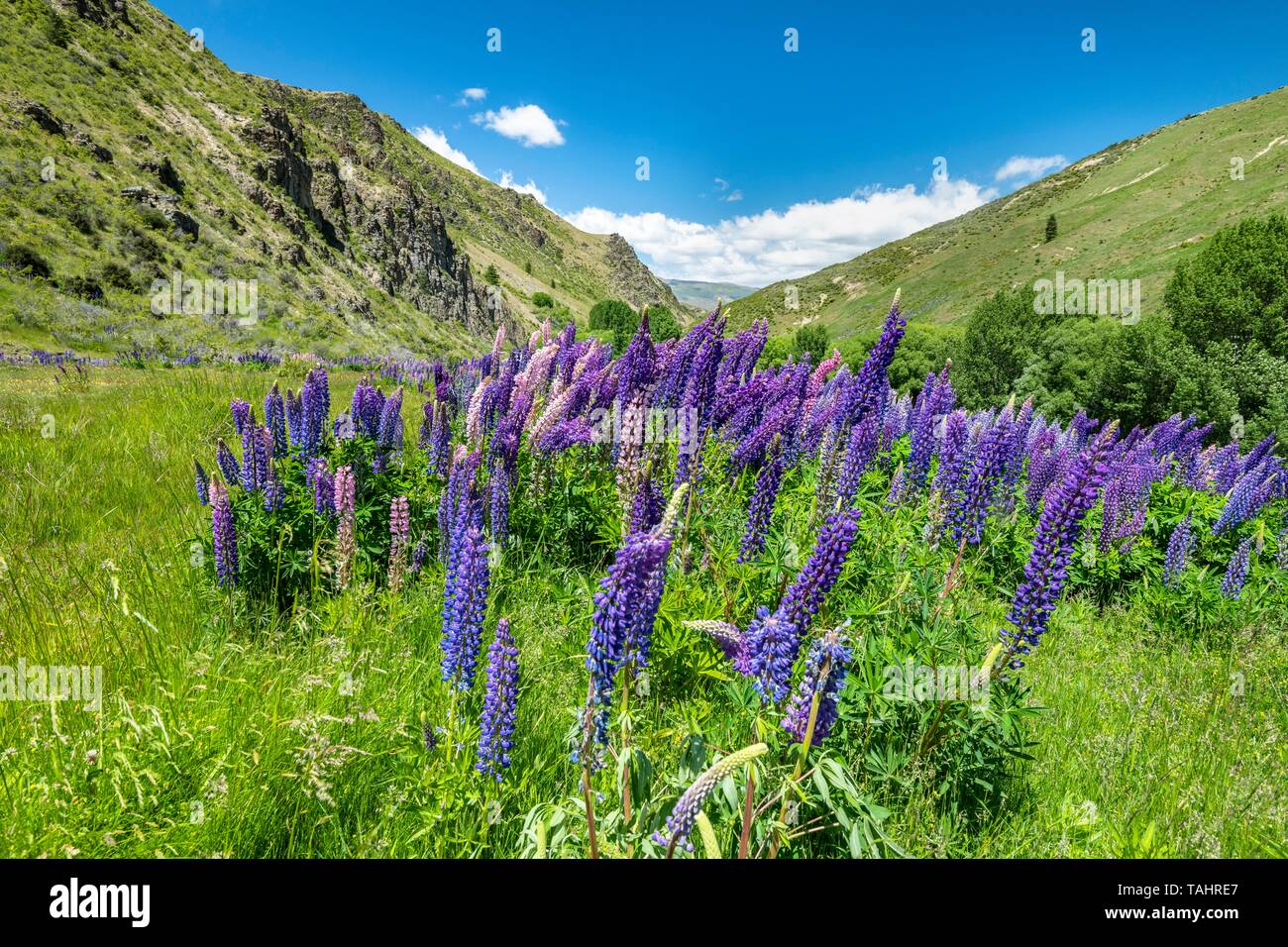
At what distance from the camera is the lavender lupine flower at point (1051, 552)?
2516mm

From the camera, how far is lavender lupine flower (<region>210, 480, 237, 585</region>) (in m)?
3.39

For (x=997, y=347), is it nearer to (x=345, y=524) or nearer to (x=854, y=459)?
(x=854, y=459)

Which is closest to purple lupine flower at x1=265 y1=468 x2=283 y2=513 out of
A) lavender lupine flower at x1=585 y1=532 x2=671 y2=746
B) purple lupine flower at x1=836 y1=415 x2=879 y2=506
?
lavender lupine flower at x1=585 y1=532 x2=671 y2=746

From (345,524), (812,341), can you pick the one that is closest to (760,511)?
(345,524)

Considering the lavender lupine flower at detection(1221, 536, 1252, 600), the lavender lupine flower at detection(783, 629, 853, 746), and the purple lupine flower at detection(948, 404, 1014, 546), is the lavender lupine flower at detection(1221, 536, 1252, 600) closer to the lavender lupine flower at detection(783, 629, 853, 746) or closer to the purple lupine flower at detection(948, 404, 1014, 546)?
the purple lupine flower at detection(948, 404, 1014, 546)

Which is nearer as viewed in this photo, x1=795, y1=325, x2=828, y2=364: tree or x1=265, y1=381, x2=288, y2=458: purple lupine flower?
x1=265, y1=381, x2=288, y2=458: purple lupine flower

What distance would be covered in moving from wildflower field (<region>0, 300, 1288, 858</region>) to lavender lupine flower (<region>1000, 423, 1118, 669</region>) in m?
0.02

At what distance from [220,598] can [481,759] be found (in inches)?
97.1

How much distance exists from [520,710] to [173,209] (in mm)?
52073

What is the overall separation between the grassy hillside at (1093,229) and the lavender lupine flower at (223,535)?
49023 mm

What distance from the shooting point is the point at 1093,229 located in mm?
80500
